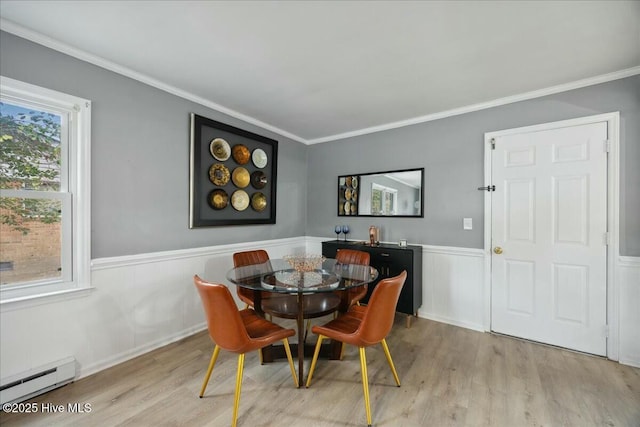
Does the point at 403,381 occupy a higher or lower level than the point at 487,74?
lower

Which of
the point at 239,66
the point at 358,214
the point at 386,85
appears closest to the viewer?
the point at 239,66

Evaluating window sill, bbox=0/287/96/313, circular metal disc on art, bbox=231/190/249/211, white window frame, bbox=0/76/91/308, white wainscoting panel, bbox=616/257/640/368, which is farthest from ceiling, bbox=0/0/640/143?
window sill, bbox=0/287/96/313

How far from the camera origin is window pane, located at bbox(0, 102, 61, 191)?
1830 millimetres

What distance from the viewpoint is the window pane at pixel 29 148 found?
6.00 feet

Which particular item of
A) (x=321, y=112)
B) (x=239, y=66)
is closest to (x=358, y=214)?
(x=321, y=112)

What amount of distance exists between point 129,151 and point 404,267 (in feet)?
9.69

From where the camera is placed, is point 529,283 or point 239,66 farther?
point 529,283

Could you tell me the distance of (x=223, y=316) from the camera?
1.57 m

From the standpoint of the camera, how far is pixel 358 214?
3.87m

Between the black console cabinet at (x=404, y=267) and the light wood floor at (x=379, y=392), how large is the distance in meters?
0.58

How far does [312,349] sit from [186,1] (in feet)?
8.68

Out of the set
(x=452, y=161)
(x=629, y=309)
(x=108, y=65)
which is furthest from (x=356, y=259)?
(x=108, y=65)

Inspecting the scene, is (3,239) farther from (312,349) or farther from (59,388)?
(312,349)

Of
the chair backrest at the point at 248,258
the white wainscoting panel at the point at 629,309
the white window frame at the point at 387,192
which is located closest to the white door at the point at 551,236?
the white wainscoting panel at the point at 629,309
